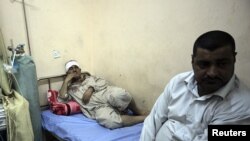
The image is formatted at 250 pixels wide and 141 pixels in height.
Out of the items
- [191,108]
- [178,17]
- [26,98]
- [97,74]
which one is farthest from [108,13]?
[191,108]

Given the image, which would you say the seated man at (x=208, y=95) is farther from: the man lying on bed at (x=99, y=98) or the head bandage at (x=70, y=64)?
the head bandage at (x=70, y=64)

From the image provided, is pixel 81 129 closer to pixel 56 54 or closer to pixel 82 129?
pixel 82 129

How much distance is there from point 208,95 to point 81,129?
1.36 metres

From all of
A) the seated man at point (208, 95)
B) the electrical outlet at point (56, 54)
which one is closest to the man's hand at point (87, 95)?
the electrical outlet at point (56, 54)

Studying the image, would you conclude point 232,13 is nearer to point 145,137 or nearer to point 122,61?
point 145,137

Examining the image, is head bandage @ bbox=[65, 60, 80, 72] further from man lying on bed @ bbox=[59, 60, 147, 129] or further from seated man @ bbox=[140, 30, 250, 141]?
seated man @ bbox=[140, 30, 250, 141]

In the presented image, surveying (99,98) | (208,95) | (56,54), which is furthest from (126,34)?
(208,95)

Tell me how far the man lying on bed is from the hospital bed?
0.23ft

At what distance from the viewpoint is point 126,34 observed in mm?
2764

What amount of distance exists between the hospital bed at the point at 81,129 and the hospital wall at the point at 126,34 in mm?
387

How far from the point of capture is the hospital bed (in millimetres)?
2205

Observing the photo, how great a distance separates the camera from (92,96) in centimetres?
279

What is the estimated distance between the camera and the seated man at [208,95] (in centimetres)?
133

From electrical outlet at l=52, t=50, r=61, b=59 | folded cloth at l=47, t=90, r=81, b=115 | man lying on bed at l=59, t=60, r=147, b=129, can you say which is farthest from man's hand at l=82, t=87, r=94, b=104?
electrical outlet at l=52, t=50, r=61, b=59
